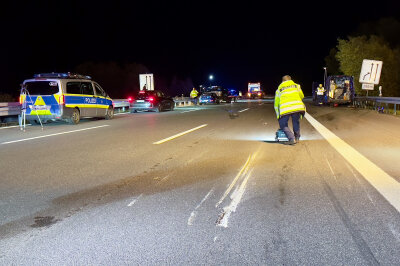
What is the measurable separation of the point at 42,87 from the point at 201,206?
13293 mm

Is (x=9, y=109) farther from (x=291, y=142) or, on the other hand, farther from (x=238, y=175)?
(x=238, y=175)

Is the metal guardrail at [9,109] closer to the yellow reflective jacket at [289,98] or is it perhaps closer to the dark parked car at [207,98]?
A: the yellow reflective jacket at [289,98]

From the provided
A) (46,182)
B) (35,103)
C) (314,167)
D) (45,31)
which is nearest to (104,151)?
(46,182)

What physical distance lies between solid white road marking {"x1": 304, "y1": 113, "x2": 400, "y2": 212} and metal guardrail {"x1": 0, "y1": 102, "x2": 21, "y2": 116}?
14032 millimetres

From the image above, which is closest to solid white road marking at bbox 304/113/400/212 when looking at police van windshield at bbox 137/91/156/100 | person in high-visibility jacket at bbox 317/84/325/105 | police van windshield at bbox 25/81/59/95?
police van windshield at bbox 25/81/59/95

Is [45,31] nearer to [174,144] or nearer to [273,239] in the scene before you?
[174,144]

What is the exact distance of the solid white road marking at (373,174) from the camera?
5.40 metres

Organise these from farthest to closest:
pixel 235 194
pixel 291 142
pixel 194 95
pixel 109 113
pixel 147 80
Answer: pixel 194 95
pixel 147 80
pixel 109 113
pixel 291 142
pixel 235 194

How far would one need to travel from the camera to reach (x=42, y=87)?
16.4m

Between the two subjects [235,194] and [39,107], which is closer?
[235,194]

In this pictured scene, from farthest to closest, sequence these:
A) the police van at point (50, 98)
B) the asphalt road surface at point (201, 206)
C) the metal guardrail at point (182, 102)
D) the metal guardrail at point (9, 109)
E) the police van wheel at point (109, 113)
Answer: the metal guardrail at point (182, 102), the police van wheel at point (109, 113), the metal guardrail at point (9, 109), the police van at point (50, 98), the asphalt road surface at point (201, 206)

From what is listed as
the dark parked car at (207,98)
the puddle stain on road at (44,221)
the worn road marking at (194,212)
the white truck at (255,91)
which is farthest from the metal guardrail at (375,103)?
the white truck at (255,91)

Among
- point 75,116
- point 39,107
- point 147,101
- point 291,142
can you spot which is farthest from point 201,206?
point 147,101

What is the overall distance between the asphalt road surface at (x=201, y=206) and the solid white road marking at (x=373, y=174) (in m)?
0.02
